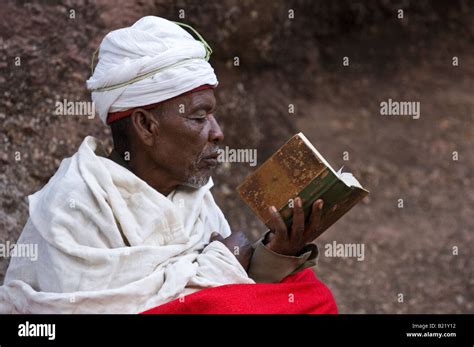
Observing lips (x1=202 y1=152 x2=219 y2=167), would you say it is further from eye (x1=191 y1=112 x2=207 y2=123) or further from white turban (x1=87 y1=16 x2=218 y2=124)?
white turban (x1=87 y1=16 x2=218 y2=124)

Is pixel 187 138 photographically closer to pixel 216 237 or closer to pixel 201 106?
pixel 201 106

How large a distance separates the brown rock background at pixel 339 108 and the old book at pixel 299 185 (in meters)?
2.45

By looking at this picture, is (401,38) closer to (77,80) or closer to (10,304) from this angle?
(77,80)

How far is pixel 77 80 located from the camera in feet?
26.1

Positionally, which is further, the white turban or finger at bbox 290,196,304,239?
the white turban

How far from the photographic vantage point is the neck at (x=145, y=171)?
504 centimetres

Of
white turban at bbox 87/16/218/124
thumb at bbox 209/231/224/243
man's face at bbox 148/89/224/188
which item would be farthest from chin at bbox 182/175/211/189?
white turban at bbox 87/16/218/124

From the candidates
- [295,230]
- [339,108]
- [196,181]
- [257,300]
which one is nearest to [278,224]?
[295,230]

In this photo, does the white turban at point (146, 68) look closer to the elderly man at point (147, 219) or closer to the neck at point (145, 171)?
the elderly man at point (147, 219)

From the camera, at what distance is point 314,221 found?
4.83 m

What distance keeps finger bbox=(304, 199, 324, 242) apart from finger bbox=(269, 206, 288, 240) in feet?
0.34

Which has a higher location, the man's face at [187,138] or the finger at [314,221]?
the man's face at [187,138]

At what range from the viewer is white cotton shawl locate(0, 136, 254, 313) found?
4.67 meters

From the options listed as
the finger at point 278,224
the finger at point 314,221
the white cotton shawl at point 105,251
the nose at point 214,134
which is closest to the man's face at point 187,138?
the nose at point 214,134
